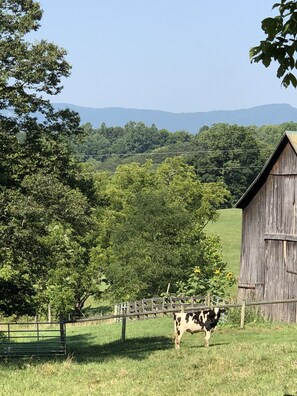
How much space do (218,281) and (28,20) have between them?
18.1m

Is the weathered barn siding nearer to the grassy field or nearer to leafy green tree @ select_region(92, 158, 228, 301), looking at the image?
leafy green tree @ select_region(92, 158, 228, 301)

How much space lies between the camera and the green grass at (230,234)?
251 feet

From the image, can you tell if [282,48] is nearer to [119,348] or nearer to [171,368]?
[171,368]

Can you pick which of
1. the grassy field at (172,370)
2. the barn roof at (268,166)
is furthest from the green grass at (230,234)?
the grassy field at (172,370)

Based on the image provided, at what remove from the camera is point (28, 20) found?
2133 cm

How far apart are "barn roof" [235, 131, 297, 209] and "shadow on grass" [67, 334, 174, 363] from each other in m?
9.30

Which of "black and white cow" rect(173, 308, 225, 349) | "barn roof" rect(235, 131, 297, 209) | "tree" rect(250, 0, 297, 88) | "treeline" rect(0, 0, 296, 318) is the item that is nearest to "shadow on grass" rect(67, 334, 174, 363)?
"black and white cow" rect(173, 308, 225, 349)

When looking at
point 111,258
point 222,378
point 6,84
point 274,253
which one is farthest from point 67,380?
point 111,258

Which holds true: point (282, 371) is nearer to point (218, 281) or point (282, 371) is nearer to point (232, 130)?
point (218, 281)

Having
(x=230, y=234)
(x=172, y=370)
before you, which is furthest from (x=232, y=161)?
(x=172, y=370)

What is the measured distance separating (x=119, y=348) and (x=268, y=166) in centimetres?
1200

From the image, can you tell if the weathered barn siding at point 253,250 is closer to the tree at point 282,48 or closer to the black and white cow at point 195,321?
the black and white cow at point 195,321

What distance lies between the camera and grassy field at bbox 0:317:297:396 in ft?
48.5

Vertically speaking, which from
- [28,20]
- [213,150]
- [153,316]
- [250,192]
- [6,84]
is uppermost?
[213,150]
